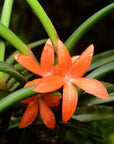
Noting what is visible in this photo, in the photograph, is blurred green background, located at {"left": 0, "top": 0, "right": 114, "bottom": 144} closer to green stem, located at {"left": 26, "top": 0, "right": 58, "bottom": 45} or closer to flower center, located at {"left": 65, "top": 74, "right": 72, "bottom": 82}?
green stem, located at {"left": 26, "top": 0, "right": 58, "bottom": 45}

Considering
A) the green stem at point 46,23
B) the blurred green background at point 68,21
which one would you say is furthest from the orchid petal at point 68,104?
the blurred green background at point 68,21

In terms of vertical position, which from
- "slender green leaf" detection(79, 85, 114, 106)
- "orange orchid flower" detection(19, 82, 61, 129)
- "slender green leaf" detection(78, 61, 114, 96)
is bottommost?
"slender green leaf" detection(79, 85, 114, 106)

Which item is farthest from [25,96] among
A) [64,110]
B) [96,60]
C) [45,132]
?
[45,132]

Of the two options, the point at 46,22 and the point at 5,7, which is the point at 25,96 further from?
the point at 5,7

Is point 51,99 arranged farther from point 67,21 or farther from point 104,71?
point 67,21

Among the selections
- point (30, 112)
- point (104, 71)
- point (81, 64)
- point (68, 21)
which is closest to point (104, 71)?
point (104, 71)

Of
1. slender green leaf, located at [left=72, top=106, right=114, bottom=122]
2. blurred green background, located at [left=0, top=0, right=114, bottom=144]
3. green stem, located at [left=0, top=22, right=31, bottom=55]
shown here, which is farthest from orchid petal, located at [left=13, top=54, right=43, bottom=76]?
blurred green background, located at [left=0, top=0, right=114, bottom=144]

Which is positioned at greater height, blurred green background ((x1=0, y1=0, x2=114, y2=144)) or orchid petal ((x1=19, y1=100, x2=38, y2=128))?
orchid petal ((x1=19, y1=100, x2=38, y2=128))

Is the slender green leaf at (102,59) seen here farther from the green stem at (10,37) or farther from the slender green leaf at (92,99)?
the green stem at (10,37)
